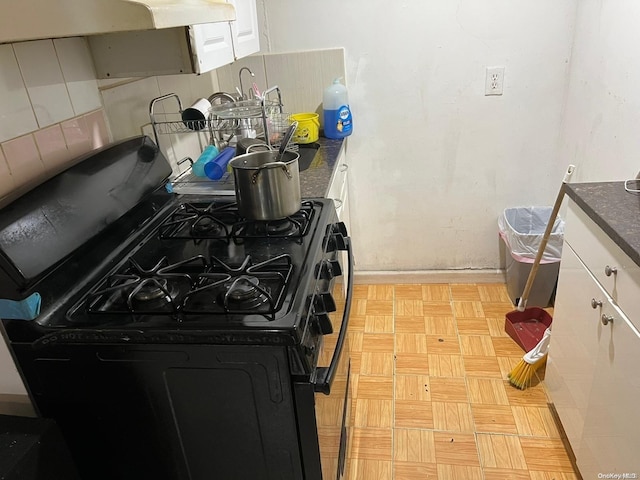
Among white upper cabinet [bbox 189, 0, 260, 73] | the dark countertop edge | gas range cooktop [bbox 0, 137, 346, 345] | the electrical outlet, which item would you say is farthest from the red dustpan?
white upper cabinet [bbox 189, 0, 260, 73]

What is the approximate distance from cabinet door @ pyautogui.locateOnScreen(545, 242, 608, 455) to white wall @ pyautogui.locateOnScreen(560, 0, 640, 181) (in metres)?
0.49

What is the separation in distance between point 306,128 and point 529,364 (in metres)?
1.38

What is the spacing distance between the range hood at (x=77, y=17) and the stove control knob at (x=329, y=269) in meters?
0.63

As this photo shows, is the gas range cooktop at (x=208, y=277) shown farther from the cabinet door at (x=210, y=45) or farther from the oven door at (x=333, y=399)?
the cabinet door at (x=210, y=45)

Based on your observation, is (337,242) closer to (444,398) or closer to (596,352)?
(596,352)

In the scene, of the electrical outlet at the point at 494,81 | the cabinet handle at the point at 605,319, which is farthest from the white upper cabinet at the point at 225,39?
the cabinet handle at the point at 605,319

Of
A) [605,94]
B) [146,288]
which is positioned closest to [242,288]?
[146,288]

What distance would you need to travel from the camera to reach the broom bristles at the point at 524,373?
1981mm

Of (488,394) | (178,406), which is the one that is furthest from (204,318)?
(488,394)

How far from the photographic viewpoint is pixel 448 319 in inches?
98.2

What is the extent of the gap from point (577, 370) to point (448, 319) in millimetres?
940

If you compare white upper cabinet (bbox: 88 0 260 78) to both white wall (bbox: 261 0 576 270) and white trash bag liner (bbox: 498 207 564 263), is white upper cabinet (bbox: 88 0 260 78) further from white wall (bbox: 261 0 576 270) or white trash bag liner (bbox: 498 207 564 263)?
white trash bag liner (bbox: 498 207 564 263)

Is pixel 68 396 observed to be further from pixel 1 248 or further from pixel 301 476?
pixel 301 476

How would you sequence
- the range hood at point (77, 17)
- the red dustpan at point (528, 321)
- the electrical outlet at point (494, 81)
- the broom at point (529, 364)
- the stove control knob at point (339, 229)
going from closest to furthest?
the range hood at point (77, 17)
the stove control knob at point (339, 229)
the broom at point (529, 364)
the red dustpan at point (528, 321)
the electrical outlet at point (494, 81)
